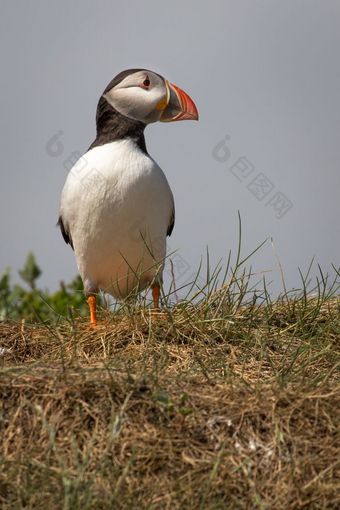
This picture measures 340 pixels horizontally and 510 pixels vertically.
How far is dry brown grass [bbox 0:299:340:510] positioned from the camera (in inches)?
149

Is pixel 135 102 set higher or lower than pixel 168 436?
higher

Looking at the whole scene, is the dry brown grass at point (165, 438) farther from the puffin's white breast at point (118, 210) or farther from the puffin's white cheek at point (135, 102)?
the puffin's white cheek at point (135, 102)

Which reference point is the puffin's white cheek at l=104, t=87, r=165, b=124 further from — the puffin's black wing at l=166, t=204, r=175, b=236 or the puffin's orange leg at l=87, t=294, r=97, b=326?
the puffin's orange leg at l=87, t=294, r=97, b=326

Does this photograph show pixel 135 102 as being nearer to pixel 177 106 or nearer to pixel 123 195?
pixel 177 106

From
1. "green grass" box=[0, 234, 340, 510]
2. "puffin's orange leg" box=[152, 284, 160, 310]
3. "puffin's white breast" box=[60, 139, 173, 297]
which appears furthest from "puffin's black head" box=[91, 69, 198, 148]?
"green grass" box=[0, 234, 340, 510]

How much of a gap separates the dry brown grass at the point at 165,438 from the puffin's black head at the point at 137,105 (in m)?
2.52

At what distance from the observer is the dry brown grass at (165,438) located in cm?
378

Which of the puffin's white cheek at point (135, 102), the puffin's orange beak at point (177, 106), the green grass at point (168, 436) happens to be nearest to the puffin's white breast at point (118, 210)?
the puffin's white cheek at point (135, 102)

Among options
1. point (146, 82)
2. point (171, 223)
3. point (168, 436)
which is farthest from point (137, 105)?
point (168, 436)

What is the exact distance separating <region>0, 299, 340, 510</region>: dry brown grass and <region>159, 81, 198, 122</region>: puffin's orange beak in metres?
2.70

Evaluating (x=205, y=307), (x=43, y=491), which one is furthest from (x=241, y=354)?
(x=43, y=491)

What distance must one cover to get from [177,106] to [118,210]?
1.11 metres

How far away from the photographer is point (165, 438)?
162 inches

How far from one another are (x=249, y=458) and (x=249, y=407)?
12.3 inches
